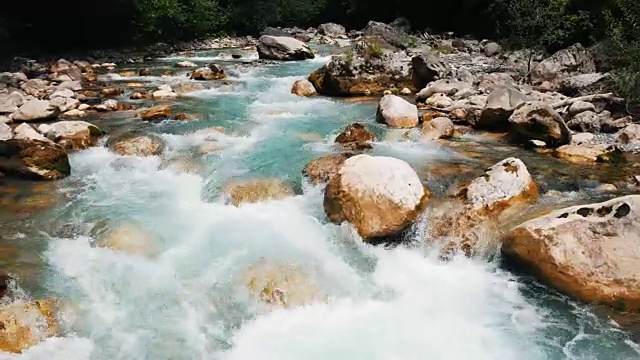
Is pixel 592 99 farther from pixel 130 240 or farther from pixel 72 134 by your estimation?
pixel 72 134

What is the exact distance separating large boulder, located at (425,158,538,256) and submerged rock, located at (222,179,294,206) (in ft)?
6.78

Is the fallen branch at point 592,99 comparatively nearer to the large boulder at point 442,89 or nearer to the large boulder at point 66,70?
the large boulder at point 442,89

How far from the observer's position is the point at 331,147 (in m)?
9.25

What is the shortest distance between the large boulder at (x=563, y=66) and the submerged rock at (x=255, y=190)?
9.34 metres

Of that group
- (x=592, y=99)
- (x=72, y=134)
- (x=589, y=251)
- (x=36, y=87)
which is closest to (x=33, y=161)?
(x=72, y=134)

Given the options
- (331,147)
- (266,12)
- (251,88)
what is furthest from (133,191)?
(266,12)

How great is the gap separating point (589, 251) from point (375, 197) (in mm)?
2285

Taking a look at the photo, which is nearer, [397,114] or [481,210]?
[481,210]

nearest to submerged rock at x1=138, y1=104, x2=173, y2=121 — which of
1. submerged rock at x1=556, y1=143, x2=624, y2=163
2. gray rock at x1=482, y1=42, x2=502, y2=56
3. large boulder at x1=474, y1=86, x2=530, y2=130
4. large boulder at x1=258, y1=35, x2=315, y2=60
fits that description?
large boulder at x1=474, y1=86, x2=530, y2=130

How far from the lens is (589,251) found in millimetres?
5484

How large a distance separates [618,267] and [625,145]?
466 centimetres

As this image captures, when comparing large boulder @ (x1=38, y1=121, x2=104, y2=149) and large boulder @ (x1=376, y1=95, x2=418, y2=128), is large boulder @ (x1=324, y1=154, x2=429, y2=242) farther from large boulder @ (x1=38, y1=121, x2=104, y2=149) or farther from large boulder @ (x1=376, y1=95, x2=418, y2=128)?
large boulder @ (x1=38, y1=121, x2=104, y2=149)

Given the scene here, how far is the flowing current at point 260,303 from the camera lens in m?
4.93

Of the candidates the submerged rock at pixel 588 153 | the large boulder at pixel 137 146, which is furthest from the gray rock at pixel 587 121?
the large boulder at pixel 137 146
